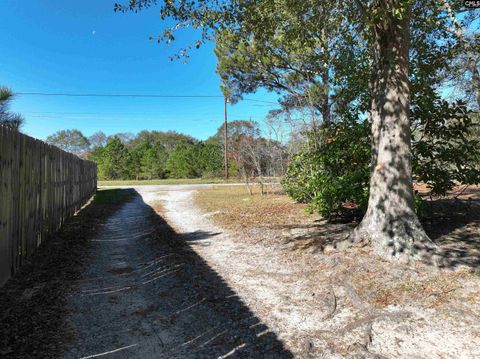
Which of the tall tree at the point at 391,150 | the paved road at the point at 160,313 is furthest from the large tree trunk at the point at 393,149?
the paved road at the point at 160,313

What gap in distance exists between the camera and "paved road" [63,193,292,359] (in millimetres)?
2787

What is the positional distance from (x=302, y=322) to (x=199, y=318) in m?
0.92

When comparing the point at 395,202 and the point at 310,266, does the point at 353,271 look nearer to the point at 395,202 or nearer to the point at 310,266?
the point at 310,266

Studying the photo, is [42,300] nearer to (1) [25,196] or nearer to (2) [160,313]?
(2) [160,313]

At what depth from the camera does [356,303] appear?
361 cm

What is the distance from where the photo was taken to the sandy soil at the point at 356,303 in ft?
9.15

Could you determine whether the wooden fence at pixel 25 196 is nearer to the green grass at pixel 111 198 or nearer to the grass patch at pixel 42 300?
the grass patch at pixel 42 300

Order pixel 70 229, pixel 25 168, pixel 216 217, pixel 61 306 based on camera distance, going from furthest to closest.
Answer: pixel 216 217, pixel 70 229, pixel 25 168, pixel 61 306

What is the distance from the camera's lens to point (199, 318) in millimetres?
3348

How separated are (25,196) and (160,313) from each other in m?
2.70

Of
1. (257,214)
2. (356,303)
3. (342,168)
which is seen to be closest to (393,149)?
(356,303)

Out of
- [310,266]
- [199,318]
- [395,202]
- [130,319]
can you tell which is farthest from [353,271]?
[130,319]

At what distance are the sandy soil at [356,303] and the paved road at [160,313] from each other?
250mm

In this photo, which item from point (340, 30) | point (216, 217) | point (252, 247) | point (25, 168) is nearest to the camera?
point (25, 168)
